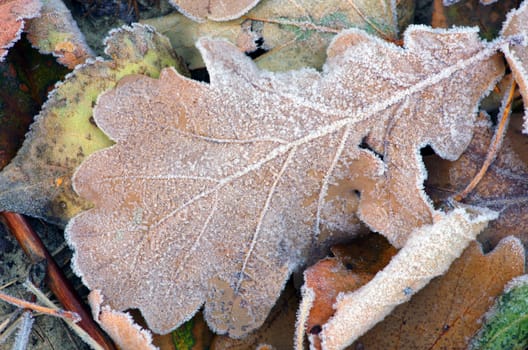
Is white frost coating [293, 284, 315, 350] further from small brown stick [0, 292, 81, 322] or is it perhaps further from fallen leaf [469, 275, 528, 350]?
small brown stick [0, 292, 81, 322]

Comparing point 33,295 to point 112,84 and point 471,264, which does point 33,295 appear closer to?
point 112,84

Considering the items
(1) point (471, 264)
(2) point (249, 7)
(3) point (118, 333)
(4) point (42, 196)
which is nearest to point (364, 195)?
(1) point (471, 264)

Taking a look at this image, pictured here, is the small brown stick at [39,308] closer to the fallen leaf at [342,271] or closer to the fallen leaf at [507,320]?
the fallen leaf at [342,271]

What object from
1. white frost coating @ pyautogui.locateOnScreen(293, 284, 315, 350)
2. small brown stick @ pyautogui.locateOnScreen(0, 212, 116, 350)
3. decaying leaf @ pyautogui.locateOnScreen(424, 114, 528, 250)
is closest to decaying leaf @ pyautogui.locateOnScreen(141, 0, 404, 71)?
decaying leaf @ pyautogui.locateOnScreen(424, 114, 528, 250)

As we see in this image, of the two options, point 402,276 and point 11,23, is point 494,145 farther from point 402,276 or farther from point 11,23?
point 11,23

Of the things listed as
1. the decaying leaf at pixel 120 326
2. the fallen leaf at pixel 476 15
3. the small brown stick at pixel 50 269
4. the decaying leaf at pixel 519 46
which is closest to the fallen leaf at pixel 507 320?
the decaying leaf at pixel 519 46

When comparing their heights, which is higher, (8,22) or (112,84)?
(8,22)

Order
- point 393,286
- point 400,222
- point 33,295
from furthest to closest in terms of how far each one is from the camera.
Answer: point 33,295
point 400,222
point 393,286
